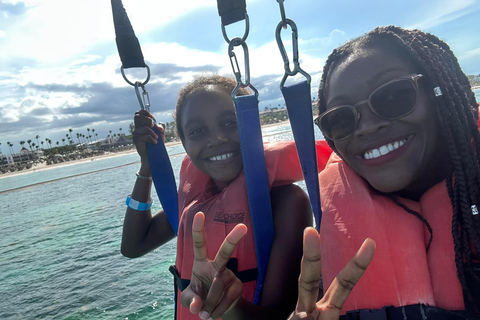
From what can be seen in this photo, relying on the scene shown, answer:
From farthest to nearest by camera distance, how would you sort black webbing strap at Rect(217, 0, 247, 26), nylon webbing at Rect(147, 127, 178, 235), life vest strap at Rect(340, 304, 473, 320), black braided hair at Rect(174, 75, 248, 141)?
nylon webbing at Rect(147, 127, 178, 235) < black braided hair at Rect(174, 75, 248, 141) < black webbing strap at Rect(217, 0, 247, 26) < life vest strap at Rect(340, 304, 473, 320)

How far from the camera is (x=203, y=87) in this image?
2.19m

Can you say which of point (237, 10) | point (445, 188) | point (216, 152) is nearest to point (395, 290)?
point (445, 188)

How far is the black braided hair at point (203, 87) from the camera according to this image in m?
2.19

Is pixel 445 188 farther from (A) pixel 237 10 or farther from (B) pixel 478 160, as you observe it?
(A) pixel 237 10

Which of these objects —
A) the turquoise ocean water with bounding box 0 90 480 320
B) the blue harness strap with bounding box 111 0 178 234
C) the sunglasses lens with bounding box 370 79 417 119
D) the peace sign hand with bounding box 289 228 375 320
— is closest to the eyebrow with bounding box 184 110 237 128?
the blue harness strap with bounding box 111 0 178 234

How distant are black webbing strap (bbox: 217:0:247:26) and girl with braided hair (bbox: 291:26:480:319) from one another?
1.73 feet

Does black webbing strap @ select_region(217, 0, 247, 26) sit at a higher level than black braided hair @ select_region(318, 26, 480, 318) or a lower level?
higher

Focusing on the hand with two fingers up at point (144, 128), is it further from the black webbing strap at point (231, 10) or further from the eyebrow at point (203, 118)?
the black webbing strap at point (231, 10)

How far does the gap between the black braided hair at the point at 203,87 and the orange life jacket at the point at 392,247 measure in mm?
1041

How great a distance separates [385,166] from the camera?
1.50 metres

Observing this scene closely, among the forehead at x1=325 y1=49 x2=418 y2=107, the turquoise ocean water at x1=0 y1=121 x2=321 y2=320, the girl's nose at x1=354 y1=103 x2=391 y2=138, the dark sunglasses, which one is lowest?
the turquoise ocean water at x1=0 y1=121 x2=321 y2=320

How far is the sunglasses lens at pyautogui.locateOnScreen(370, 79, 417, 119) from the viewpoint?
4.63 feet

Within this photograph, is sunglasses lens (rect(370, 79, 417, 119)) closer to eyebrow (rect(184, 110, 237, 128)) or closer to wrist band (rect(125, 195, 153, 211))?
eyebrow (rect(184, 110, 237, 128))

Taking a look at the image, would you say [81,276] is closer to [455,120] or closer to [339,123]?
[339,123]
